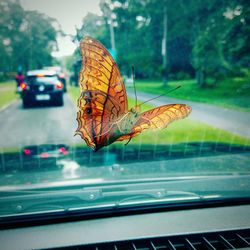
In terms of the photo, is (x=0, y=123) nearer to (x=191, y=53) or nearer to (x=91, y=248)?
(x=191, y=53)

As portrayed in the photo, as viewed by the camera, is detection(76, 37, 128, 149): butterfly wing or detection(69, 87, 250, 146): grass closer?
detection(76, 37, 128, 149): butterfly wing

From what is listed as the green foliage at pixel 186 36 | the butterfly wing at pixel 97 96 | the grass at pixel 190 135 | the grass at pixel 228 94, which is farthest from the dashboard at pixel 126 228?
the grass at pixel 190 135

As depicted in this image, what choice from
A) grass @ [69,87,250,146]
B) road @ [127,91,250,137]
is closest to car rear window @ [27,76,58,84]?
grass @ [69,87,250,146]

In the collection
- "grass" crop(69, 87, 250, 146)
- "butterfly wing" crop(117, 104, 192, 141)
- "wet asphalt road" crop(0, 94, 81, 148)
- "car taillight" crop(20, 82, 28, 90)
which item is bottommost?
"wet asphalt road" crop(0, 94, 81, 148)

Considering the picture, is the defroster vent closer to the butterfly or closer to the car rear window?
the butterfly

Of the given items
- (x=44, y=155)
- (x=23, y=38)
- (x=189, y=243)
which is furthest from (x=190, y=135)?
(x=189, y=243)

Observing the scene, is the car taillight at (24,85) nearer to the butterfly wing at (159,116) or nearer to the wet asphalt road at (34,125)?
the butterfly wing at (159,116)
